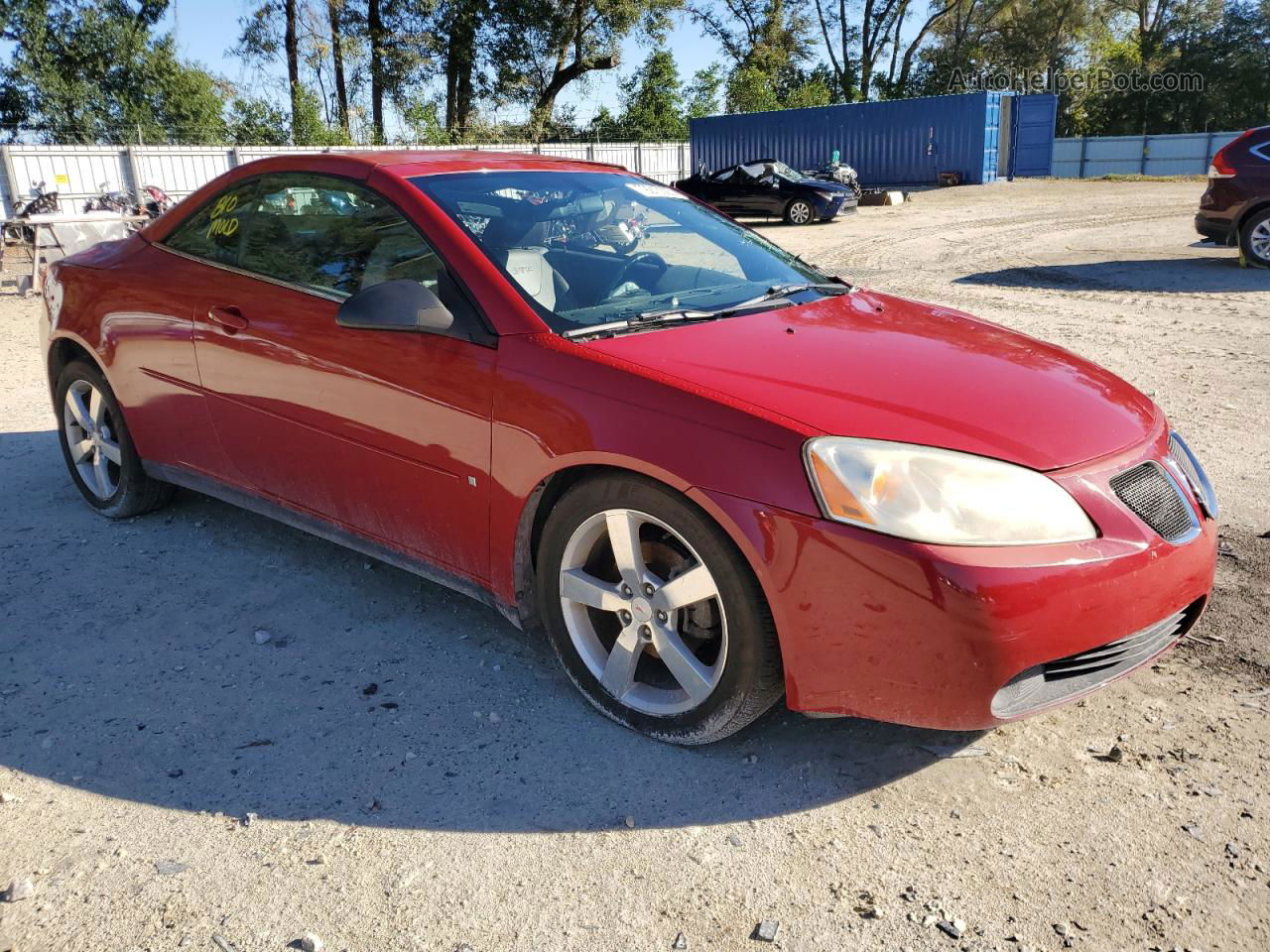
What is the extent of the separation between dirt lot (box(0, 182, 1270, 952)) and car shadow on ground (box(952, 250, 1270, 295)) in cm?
809

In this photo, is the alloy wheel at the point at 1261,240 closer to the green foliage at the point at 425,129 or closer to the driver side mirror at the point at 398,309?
the driver side mirror at the point at 398,309

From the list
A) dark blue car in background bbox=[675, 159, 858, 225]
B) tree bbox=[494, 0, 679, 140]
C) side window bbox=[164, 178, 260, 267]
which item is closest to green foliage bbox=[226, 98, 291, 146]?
tree bbox=[494, 0, 679, 140]

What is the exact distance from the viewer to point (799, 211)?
2209 centimetres

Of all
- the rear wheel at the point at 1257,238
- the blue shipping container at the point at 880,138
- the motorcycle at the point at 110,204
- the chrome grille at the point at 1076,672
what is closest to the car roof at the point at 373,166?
the chrome grille at the point at 1076,672

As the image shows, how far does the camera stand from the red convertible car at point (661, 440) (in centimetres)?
249

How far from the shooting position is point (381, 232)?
353cm

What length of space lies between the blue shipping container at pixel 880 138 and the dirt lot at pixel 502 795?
96.6 feet

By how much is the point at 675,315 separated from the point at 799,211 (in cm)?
1980

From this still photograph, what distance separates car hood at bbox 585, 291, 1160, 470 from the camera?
2631 millimetres

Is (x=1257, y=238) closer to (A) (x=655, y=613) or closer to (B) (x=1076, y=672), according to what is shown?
(B) (x=1076, y=672)

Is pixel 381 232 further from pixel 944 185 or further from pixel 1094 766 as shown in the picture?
pixel 944 185

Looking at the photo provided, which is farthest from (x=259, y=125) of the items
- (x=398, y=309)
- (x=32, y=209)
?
(x=398, y=309)

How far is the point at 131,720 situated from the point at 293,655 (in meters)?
0.55

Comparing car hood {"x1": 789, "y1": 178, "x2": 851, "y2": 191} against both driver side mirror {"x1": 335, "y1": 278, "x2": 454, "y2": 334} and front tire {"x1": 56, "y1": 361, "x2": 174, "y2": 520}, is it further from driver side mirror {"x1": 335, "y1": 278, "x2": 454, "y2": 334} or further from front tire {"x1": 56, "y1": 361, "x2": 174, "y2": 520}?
driver side mirror {"x1": 335, "y1": 278, "x2": 454, "y2": 334}
